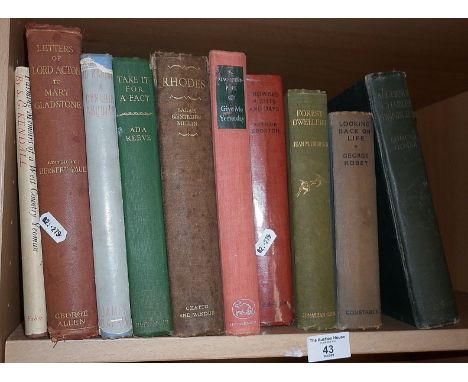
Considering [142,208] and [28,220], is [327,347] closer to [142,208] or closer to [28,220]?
[142,208]

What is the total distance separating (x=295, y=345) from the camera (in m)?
0.61

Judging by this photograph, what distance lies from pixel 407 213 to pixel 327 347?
7.9 inches

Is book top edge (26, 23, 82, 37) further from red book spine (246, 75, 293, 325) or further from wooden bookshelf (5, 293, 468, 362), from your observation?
wooden bookshelf (5, 293, 468, 362)

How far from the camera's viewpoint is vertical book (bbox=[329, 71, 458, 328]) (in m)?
0.65

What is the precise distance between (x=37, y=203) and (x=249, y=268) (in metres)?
0.27

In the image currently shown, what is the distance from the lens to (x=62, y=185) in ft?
1.94

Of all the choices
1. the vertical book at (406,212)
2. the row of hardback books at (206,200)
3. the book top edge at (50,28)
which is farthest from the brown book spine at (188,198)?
the vertical book at (406,212)

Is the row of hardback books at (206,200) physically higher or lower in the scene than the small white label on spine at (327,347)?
higher

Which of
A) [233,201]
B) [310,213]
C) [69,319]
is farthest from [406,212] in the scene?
[69,319]

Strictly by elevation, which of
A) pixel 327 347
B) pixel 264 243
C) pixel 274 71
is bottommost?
pixel 327 347

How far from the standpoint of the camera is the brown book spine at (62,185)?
1.92ft

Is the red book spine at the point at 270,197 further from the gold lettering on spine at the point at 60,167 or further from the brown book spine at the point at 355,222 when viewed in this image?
the gold lettering on spine at the point at 60,167

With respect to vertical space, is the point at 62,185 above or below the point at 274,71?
below
